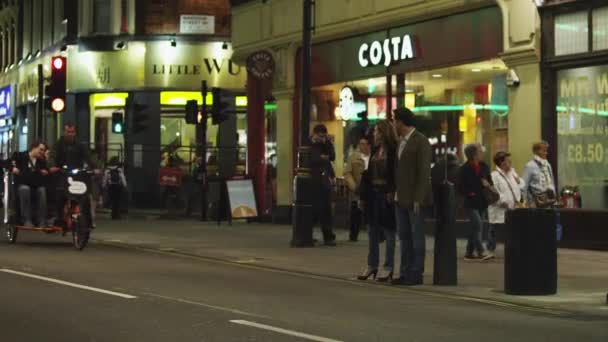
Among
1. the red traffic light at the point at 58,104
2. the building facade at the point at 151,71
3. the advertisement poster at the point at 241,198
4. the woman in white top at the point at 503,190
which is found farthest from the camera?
the building facade at the point at 151,71

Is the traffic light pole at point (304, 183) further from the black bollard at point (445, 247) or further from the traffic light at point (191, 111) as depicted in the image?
the traffic light at point (191, 111)

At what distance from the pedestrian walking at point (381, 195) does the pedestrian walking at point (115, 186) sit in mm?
16920

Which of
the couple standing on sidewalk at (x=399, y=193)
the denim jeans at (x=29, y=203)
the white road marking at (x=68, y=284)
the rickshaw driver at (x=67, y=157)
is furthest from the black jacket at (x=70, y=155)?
the couple standing on sidewalk at (x=399, y=193)

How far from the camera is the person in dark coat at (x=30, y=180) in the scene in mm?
18859

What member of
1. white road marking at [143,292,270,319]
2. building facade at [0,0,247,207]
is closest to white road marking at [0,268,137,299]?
white road marking at [143,292,270,319]

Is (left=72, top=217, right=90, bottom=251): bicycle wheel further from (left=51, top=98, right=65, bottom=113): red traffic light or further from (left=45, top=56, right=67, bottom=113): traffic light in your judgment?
(left=45, top=56, right=67, bottom=113): traffic light

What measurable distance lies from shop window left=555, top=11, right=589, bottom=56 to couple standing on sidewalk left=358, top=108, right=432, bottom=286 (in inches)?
254

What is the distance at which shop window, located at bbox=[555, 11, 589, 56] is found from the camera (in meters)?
18.9

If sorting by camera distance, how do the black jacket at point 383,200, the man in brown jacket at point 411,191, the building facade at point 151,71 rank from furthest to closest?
the building facade at point 151,71, the black jacket at point 383,200, the man in brown jacket at point 411,191

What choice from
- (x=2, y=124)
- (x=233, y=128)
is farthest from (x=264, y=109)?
(x=2, y=124)

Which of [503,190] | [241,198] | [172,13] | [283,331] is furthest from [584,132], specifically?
[172,13]

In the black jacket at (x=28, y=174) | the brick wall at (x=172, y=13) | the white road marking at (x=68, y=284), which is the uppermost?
the brick wall at (x=172, y=13)

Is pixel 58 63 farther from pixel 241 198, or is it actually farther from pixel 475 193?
pixel 475 193

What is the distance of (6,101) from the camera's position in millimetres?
55969
